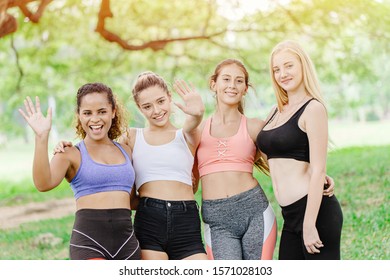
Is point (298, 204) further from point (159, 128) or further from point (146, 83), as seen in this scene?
point (146, 83)

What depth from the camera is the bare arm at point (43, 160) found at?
2.47 m

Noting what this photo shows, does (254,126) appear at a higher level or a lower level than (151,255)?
higher

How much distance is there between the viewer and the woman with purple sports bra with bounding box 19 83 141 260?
2.53 metres

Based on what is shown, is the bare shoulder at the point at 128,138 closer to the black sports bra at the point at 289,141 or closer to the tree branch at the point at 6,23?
the black sports bra at the point at 289,141

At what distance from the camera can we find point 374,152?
945cm

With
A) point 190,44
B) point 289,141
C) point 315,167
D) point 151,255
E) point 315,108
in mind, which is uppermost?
point 190,44

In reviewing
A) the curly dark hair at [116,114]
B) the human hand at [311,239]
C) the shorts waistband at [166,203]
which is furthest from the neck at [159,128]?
the human hand at [311,239]

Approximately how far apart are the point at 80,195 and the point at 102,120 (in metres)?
0.32

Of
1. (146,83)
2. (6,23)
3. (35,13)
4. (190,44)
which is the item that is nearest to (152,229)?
(146,83)

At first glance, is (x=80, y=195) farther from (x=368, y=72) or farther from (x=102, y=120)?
(x=368, y=72)

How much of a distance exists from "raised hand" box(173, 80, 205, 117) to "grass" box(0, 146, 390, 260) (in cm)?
277

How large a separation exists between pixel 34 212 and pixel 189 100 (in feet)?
22.2

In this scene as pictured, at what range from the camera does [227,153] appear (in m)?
2.83
